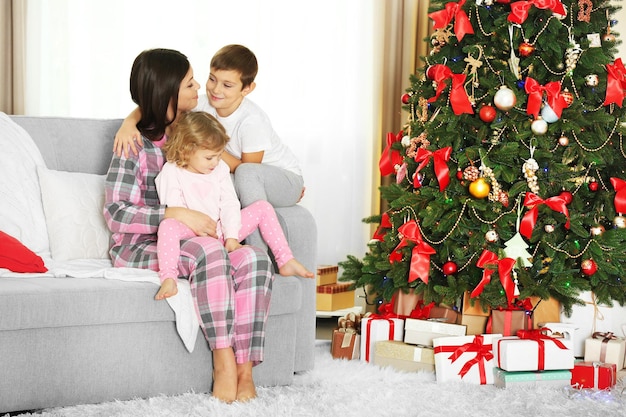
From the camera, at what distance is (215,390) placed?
7.91ft

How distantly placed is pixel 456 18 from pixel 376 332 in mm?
1188

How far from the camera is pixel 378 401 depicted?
247 centimetres

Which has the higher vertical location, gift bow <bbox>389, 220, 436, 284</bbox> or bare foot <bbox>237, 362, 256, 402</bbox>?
gift bow <bbox>389, 220, 436, 284</bbox>

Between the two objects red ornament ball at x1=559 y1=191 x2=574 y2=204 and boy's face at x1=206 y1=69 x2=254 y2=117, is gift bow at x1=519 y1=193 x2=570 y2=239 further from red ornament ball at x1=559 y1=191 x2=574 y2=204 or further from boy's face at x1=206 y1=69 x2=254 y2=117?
boy's face at x1=206 y1=69 x2=254 y2=117

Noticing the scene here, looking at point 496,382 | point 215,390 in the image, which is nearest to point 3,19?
point 215,390

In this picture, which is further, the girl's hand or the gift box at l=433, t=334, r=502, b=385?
the gift box at l=433, t=334, r=502, b=385

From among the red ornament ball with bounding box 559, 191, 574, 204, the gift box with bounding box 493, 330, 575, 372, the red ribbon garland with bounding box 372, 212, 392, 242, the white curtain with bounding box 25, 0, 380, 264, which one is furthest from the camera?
the white curtain with bounding box 25, 0, 380, 264

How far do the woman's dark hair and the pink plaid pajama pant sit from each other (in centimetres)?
47

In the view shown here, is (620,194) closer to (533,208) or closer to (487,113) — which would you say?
(533,208)

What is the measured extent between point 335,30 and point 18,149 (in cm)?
217

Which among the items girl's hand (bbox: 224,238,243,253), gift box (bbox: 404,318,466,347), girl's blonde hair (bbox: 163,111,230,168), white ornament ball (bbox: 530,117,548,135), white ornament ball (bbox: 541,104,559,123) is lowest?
gift box (bbox: 404,318,466,347)

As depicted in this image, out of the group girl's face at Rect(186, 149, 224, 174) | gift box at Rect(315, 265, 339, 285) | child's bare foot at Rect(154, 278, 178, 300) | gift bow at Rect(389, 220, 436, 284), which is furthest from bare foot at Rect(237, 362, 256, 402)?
gift box at Rect(315, 265, 339, 285)

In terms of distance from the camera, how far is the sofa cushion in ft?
8.98

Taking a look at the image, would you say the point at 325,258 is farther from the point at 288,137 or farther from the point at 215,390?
the point at 215,390
